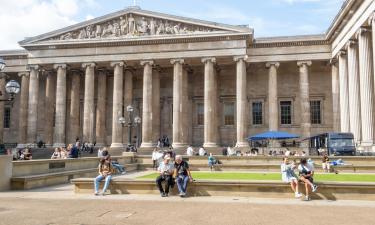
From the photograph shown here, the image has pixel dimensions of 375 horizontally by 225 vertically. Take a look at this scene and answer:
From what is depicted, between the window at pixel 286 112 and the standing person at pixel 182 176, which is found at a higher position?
the window at pixel 286 112

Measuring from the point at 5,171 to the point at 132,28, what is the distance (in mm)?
30731

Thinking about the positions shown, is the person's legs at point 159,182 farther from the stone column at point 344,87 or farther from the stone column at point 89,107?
the stone column at point 89,107

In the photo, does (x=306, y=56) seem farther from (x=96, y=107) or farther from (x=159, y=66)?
(x=96, y=107)

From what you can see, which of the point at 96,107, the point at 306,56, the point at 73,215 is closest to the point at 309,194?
the point at 73,215

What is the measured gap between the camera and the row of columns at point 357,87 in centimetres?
3284

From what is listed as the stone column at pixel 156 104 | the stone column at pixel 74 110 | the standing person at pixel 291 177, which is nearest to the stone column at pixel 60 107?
the stone column at pixel 74 110

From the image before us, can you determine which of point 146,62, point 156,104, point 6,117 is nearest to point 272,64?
point 156,104

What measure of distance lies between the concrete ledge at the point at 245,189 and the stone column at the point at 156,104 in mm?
30576

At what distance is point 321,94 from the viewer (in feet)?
156

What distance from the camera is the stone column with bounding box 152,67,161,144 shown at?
46188mm

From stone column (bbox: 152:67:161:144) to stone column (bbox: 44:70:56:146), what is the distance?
12.6 metres

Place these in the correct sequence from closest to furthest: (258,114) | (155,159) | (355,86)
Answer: (155,159), (355,86), (258,114)

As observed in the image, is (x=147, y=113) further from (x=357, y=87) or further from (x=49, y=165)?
(x=49, y=165)

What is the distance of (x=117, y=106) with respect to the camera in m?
44.2
